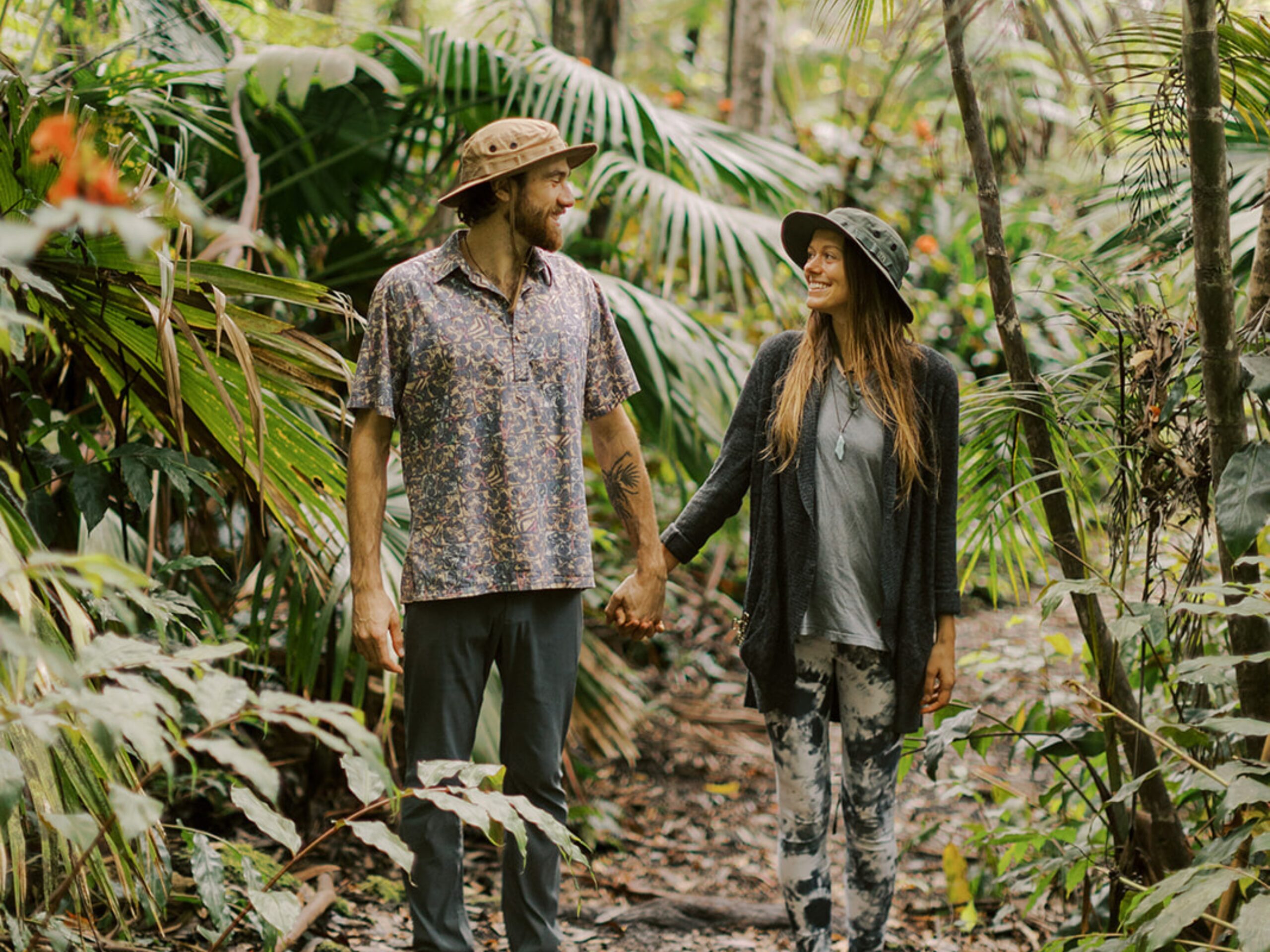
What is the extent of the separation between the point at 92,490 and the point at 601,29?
12.9 ft

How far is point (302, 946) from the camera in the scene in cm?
298

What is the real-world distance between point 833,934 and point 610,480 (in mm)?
1701

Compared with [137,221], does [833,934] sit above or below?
below

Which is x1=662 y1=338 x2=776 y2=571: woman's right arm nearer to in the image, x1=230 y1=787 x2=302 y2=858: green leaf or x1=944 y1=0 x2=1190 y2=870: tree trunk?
x1=944 y1=0 x2=1190 y2=870: tree trunk

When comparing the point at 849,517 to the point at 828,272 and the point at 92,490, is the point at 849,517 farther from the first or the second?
the point at 92,490

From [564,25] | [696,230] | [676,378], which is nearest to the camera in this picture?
[676,378]

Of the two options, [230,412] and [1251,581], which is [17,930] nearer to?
[230,412]

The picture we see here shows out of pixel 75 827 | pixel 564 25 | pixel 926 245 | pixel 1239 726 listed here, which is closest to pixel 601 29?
pixel 564 25

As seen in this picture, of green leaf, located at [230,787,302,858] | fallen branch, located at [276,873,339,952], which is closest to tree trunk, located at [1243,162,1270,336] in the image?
green leaf, located at [230,787,302,858]

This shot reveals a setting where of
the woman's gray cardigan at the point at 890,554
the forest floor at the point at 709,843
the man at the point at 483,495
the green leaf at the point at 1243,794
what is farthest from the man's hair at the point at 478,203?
the green leaf at the point at 1243,794

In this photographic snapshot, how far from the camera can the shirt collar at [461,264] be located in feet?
8.30

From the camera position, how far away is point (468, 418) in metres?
2.49

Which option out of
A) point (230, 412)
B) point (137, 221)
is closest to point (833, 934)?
point (230, 412)

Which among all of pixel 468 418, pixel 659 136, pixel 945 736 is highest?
pixel 659 136
